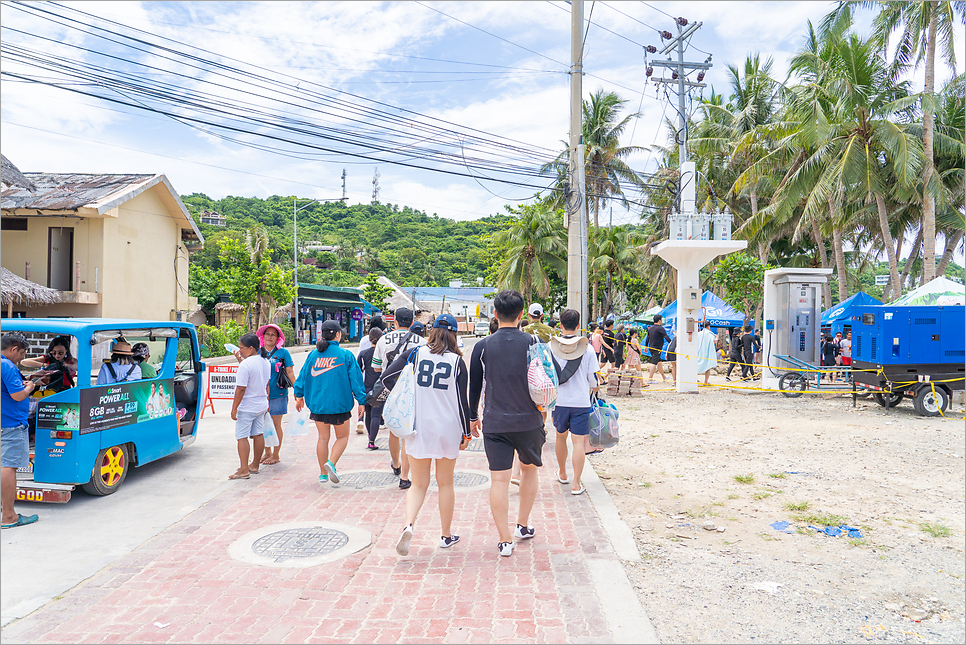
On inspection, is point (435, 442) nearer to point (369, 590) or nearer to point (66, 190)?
point (369, 590)

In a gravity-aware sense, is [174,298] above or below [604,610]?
above

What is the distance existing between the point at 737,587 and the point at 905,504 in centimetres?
306

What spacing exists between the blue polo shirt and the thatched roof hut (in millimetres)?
13343

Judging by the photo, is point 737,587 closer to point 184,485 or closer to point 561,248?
point 184,485

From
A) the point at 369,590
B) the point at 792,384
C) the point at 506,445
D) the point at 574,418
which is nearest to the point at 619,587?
the point at 506,445

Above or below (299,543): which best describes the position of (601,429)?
above

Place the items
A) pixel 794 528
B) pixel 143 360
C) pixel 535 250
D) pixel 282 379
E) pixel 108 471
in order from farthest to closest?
pixel 535 250 → pixel 282 379 → pixel 143 360 → pixel 108 471 → pixel 794 528

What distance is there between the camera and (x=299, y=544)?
4.83 metres

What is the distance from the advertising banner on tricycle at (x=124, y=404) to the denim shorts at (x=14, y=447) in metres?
0.44

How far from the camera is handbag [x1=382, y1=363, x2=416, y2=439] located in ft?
14.9

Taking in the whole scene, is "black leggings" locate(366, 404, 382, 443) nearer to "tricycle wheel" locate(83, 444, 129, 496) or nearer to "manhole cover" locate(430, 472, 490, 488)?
"manhole cover" locate(430, 472, 490, 488)

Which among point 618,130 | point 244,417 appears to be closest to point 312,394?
point 244,417

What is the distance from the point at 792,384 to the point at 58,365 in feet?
47.6

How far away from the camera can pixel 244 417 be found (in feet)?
22.2
